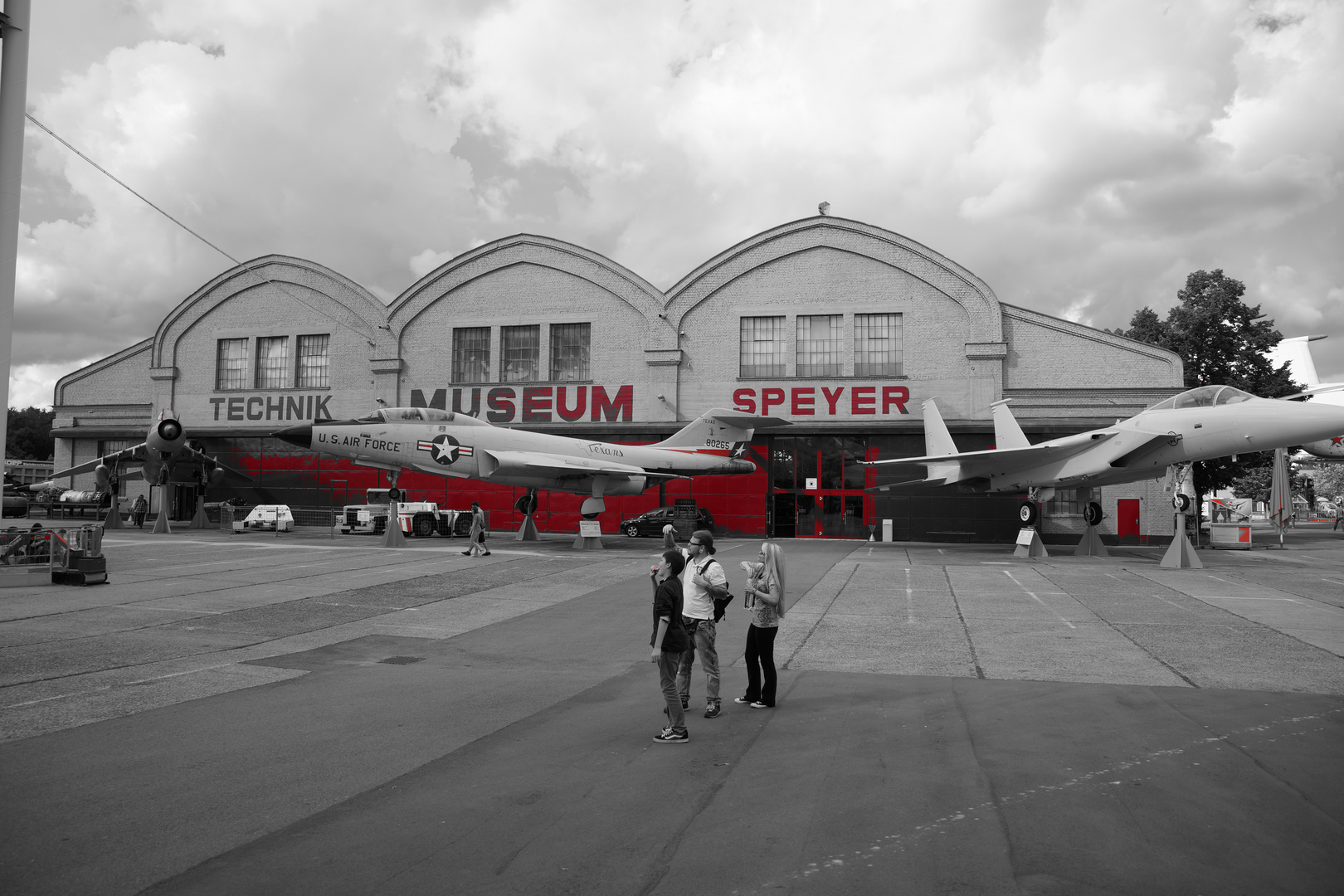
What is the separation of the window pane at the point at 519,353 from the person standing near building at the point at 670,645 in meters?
33.6

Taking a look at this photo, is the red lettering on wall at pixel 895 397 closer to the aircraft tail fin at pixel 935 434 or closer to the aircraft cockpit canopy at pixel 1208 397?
the aircraft tail fin at pixel 935 434

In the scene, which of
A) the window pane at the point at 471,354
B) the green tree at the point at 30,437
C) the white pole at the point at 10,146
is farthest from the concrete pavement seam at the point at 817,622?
the green tree at the point at 30,437

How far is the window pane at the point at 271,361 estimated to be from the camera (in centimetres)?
4259

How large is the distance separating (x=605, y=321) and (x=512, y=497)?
31.6 feet

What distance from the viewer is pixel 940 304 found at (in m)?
35.9

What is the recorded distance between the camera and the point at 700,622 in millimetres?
7430

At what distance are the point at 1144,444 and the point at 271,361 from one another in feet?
133

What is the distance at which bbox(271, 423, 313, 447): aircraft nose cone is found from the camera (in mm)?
27906

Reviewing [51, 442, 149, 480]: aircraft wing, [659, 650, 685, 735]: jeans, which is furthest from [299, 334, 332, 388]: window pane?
[659, 650, 685, 735]: jeans

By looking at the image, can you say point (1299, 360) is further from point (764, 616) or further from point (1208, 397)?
point (764, 616)

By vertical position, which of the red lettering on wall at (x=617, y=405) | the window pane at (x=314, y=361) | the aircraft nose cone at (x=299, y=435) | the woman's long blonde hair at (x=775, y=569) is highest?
the window pane at (x=314, y=361)

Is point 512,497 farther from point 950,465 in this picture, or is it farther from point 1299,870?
point 1299,870

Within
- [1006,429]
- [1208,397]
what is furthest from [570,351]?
[1208,397]

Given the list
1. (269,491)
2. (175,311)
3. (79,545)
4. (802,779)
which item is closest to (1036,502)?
(802,779)
